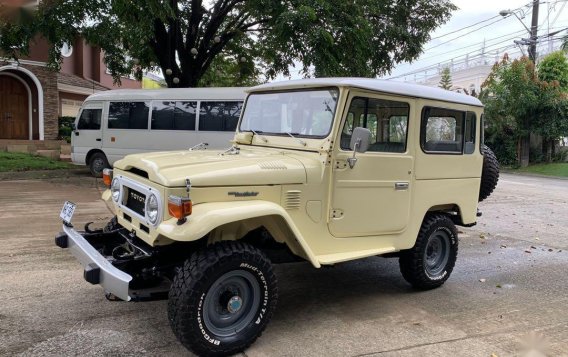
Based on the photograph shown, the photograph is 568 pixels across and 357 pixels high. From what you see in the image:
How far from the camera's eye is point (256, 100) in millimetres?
4992

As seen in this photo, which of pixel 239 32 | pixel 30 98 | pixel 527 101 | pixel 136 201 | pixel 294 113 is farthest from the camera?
pixel 527 101

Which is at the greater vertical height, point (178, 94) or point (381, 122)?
point (178, 94)

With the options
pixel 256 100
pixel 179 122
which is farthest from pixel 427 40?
pixel 256 100

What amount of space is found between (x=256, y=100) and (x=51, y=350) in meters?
2.86

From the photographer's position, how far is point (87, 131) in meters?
14.2

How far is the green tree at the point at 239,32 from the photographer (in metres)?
10.2

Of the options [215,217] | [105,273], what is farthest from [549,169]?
[105,273]

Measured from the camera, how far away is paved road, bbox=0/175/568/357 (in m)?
3.69

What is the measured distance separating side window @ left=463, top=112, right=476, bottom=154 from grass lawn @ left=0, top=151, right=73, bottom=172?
43.6 feet

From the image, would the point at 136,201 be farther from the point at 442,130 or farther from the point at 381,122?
the point at 442,130

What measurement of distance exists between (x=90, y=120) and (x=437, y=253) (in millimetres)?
11782

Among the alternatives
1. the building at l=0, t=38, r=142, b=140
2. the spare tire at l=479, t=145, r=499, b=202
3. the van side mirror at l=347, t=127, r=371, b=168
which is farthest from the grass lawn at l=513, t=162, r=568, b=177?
the building at l=0, t=38, r=142, b=140

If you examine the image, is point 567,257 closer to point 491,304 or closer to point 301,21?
point 491,304

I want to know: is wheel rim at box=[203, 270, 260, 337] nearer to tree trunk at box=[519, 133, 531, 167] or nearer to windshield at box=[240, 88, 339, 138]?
windshield at box=[240, 88, 339, 138]
